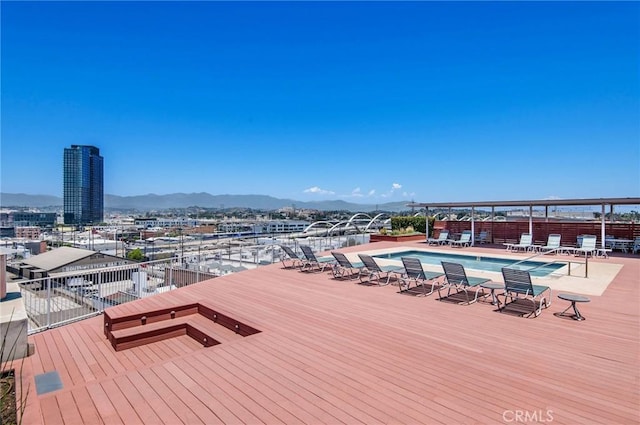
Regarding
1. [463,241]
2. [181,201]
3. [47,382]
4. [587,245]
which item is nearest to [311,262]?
[47,382]

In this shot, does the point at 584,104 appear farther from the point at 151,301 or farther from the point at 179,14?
the point at 151,301

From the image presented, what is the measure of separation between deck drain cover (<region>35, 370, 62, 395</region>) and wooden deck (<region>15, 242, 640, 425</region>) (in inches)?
3.2

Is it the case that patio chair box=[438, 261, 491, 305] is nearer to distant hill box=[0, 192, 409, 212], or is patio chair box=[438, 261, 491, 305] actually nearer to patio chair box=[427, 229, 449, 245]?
patio chair box=[427, 229, 449, 245]

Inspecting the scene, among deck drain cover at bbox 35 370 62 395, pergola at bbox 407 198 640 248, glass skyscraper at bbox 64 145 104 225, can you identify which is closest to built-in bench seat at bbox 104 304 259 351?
deck drain cover at bbox 35 370 62 395

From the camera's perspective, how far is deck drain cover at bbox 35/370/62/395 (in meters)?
3.17

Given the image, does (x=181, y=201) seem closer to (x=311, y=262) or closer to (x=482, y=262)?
(x=311, y=262)

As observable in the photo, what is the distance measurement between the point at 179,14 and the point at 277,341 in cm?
1386

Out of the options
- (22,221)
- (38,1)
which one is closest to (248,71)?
(38,1)

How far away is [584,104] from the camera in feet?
70.9

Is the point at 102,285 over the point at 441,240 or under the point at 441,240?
under

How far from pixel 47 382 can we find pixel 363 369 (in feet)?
10.7

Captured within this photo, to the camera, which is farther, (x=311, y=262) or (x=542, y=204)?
(x=542, y=204)

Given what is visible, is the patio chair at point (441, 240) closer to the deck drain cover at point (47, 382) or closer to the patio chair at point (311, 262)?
the patio chair at point (311, 262)

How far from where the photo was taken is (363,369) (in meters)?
3.18
